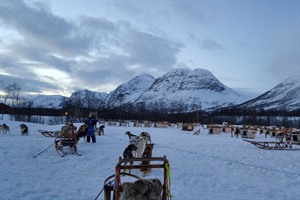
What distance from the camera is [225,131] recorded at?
122 ft

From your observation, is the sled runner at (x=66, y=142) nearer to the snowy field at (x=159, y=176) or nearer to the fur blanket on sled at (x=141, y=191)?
the snowy field at (x=159, y=176)

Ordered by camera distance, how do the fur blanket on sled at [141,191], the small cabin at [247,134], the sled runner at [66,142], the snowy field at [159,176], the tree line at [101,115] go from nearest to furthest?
the fur blanket on sled at [141,191]
the snowy field at [159,176]
the sled runner at [66,142]
the small cabin at [247,134]
the tree line at [101,115]

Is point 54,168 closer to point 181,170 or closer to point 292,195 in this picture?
point 181,170

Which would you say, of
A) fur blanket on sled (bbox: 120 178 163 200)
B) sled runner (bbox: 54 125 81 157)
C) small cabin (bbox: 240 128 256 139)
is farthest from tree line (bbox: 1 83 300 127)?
fur blanket on sled (bbox: 120 178 163 200)

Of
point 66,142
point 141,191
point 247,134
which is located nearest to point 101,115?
point 247,134

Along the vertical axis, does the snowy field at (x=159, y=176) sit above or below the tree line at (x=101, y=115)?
below

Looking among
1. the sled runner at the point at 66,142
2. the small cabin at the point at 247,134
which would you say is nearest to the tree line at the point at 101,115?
the small cabin at the point at 247,134

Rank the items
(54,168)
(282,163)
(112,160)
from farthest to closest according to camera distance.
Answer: (282,163) < (112,160) < (54,168)

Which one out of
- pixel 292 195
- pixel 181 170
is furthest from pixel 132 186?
pixel 181 170

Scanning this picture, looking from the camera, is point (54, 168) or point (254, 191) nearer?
point (254, 191)

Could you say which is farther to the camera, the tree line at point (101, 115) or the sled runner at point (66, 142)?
the tree line at point (101, 115)

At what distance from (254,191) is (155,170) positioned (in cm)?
292

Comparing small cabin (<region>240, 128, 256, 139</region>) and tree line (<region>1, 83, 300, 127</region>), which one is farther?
tree line (<region>1, 83, 300, 127</region>)

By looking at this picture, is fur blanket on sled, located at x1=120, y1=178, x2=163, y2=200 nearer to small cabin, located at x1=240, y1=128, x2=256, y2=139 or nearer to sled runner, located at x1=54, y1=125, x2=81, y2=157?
sled runner, located at x1=54, y1=125, x2=81, y2=157
